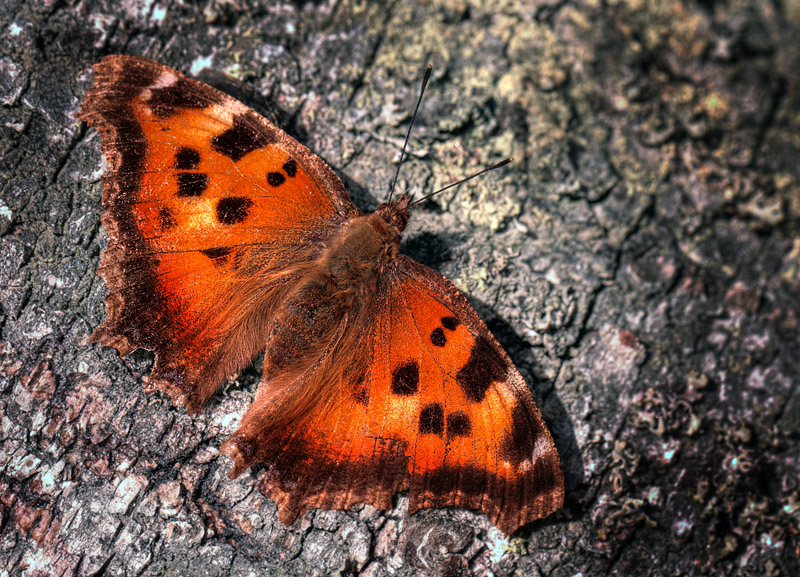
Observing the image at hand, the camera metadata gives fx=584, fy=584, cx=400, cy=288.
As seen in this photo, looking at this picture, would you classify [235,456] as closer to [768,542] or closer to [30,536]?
[30,536]

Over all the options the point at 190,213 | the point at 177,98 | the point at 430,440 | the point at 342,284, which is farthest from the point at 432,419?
the point at 177,98

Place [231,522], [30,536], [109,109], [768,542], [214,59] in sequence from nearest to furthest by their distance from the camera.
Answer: [30,536]
[231,522]
[109,109]
[768,542]
[214,59]

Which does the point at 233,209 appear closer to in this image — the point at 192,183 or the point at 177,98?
the point at 192,183

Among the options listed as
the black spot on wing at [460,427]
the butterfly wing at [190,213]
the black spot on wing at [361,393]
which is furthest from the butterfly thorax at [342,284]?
the black spot on wing at [460,427]

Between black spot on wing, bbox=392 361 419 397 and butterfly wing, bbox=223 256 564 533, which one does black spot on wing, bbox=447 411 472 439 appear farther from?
black spot on wing, bbox=392 361 419 397

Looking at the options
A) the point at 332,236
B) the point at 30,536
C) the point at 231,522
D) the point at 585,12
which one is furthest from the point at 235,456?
the point at 585,12

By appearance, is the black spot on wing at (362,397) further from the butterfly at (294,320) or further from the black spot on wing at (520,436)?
the black spot on wing at (520,436)
